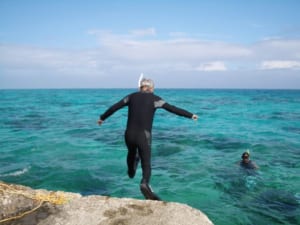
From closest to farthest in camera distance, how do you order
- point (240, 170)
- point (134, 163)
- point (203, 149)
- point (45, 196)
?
point (45, 196), point (134, 163), point (240, 170), point (203, 149)

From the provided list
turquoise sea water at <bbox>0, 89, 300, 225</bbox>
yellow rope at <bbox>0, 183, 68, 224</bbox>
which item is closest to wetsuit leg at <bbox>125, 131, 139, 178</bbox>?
yellow rope at <bbox>0, 183, 68, 224</bbox>

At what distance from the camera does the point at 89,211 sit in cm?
500

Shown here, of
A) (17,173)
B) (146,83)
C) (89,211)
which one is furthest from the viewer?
(17,173)

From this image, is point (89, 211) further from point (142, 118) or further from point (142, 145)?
point (142, 118)

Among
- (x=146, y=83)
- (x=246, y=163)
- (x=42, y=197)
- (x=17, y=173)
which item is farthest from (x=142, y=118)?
(x=246, y=163)

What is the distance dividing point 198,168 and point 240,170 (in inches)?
64.6

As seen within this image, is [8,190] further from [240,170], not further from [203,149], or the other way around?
[203,149]

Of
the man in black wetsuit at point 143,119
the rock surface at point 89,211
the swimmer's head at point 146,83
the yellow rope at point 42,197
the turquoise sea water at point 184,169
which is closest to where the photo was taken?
the rock surface at point 89,211

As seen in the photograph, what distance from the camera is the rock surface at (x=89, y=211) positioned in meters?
4.73

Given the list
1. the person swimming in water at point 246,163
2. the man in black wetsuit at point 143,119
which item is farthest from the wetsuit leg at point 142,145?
the person swimming in water at point 246,163

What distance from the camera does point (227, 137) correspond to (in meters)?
21.2

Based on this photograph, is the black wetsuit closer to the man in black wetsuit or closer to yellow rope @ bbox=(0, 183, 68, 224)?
the man in black wetsuit

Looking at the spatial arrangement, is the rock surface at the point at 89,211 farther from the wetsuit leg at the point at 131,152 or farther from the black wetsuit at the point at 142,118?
Answer: the wetsuit leg at the point at 131,152

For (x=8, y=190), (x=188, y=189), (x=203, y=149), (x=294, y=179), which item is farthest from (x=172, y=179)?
(x=8, y=190)
